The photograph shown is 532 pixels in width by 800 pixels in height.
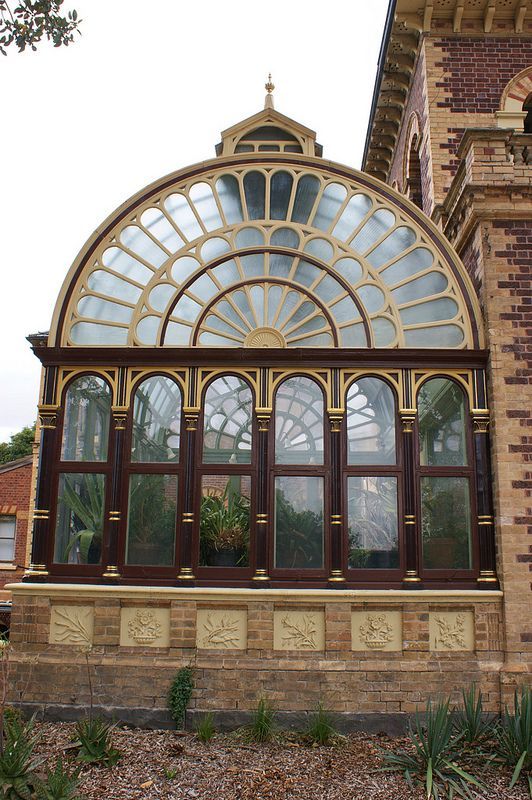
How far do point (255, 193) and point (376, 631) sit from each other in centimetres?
548

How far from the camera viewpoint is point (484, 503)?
7.83 meters

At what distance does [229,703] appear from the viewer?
741 cm

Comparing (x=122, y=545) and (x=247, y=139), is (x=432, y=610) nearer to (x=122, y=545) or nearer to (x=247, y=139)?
(x=122, y=545)

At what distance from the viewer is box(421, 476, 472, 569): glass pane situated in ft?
25.7

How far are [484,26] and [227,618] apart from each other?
10266mm

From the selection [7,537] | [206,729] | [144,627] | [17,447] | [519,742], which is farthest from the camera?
[17,447]

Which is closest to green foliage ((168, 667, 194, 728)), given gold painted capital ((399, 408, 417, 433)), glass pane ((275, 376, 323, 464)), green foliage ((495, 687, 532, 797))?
glass pane ((275, 376, 323, 464))

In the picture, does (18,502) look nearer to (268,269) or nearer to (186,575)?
(186,575)

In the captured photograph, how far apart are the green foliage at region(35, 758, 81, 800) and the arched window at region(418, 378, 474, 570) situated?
13.9 ft

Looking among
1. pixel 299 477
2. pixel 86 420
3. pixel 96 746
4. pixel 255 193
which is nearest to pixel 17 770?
pixel 96 746

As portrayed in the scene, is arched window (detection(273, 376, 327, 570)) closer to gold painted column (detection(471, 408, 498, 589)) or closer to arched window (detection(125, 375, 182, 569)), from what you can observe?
arched window (detection(125, 375, 182, 569))

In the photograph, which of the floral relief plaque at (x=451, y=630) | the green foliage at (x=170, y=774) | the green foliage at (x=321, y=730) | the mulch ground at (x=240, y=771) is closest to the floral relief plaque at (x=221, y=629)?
the mulch ground at (x=240, y=771)

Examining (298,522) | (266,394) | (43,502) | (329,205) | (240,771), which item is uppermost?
(329,205)

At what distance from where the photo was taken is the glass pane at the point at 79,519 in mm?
8000
